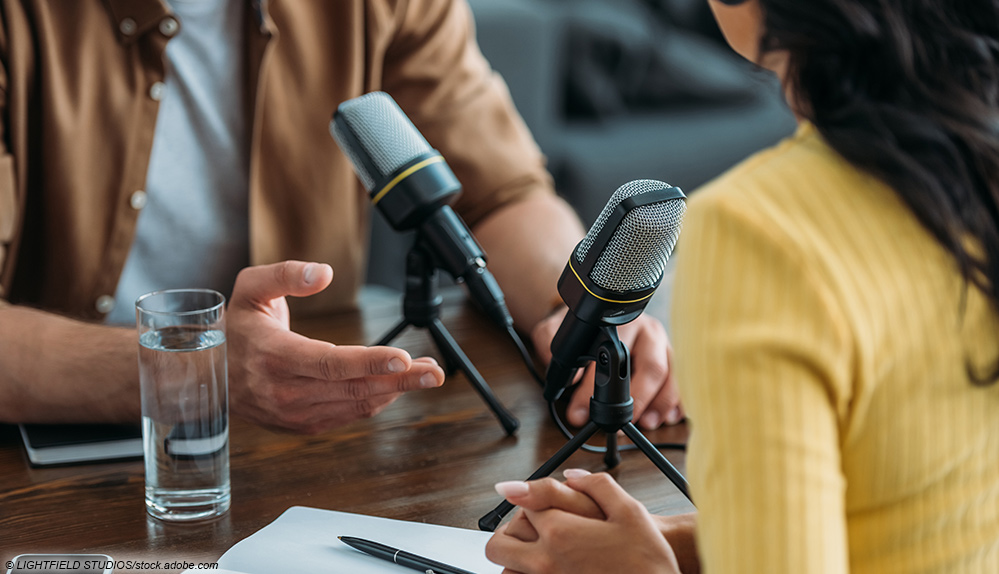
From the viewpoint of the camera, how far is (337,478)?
871mm

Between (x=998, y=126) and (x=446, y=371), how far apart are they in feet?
2.29

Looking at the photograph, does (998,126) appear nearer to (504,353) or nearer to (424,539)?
(424,539)

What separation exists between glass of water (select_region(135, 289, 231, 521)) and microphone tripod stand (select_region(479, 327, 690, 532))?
24cm

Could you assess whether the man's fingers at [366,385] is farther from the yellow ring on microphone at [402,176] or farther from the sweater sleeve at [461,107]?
the sweater sleeve at [461,107]

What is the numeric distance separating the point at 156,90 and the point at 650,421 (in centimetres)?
81

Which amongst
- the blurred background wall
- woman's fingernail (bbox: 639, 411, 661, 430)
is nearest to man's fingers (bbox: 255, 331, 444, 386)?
woman's fingernail (bbox: 639, 411, 661, 430)

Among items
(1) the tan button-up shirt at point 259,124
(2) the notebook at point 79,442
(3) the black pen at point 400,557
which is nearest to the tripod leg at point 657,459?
(3) the black pen at point 400,557

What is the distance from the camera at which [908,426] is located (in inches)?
19.4

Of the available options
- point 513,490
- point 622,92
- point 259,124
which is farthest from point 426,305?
point 622,92

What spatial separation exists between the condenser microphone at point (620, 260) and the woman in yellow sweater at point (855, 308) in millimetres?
178

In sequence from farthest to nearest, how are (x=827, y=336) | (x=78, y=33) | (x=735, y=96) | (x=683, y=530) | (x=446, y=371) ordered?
1. (x=735, y=96)
2. (x=78, y=33)
3. (x=446, y=371)
4. (x=683, y=530)
5. (x=827, y=336)

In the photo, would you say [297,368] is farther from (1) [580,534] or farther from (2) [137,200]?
(2) [137,200]

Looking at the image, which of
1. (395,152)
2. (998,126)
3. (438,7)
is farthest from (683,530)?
(438,7)

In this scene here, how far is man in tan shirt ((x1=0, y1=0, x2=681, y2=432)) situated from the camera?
916 millimetres
